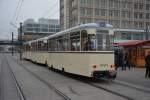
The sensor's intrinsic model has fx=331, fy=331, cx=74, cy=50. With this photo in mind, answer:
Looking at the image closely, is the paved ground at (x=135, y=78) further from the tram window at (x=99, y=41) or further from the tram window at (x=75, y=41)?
the tram window at (x=75, y=41)

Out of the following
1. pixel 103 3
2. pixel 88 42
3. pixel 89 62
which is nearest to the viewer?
pixel 89 62

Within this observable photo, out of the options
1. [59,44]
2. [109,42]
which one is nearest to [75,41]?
[109,42]

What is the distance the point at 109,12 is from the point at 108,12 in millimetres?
484

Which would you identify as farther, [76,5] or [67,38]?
[76,5]

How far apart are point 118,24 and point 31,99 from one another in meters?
104

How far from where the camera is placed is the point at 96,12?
357 ft

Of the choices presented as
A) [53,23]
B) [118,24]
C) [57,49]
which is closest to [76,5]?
[118,24]

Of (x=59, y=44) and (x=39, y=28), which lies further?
(x=39, y=28)

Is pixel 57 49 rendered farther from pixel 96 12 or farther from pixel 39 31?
pixel 39 31

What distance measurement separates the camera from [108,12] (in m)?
111

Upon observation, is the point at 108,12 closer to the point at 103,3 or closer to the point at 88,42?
the point at 103,3

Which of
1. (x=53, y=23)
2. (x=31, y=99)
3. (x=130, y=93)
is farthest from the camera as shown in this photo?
(x=53, y=23)

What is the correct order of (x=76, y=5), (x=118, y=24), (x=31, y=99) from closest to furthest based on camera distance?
(x=31, y=99)
(x=76, y=5)
(x=118, y=24)

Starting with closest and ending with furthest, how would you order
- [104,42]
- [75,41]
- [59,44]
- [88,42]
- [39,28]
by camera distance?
[88,42], [104,42], [75,41], [59,44], [39,28]
